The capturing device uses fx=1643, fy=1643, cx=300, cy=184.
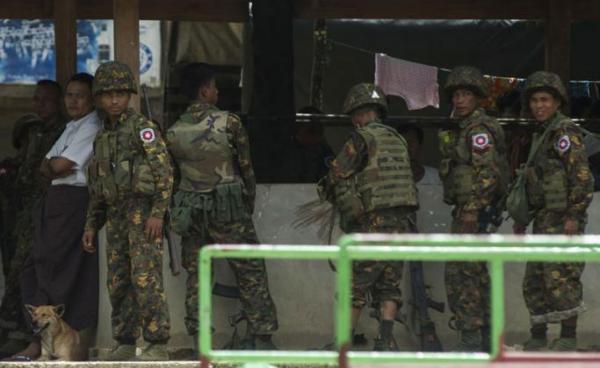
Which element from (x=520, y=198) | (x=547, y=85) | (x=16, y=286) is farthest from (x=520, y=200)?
(x=16, y=286)

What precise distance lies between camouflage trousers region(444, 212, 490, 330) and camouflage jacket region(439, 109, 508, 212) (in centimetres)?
22

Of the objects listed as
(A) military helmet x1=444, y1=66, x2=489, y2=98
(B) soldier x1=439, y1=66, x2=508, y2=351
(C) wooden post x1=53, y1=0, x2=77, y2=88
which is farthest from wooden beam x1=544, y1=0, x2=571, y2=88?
(C) wooden post x1=53, y1=0, x2=77, y2=88

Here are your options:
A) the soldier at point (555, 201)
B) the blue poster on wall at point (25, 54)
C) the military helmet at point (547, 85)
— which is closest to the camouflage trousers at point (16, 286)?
the soldier at point (555, 201)

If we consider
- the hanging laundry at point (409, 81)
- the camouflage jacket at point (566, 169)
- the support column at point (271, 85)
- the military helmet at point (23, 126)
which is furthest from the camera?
the hanging laundry at point (409, 81)

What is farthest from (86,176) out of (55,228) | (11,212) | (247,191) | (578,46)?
(578,46)

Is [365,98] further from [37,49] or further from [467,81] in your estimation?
[37,49]

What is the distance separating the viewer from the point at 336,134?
15.0 m

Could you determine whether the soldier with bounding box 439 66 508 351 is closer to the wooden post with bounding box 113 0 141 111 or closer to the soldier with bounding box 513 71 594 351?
the soldier with bounding box 513 71 594 351

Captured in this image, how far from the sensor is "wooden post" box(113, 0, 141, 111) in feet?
35.1

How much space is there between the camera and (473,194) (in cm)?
1009

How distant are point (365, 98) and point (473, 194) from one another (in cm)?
89

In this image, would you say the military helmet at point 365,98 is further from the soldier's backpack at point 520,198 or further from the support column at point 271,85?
the support column at point 271,85

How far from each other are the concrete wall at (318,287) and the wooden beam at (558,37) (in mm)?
1905

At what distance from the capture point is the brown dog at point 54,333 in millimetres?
10227
